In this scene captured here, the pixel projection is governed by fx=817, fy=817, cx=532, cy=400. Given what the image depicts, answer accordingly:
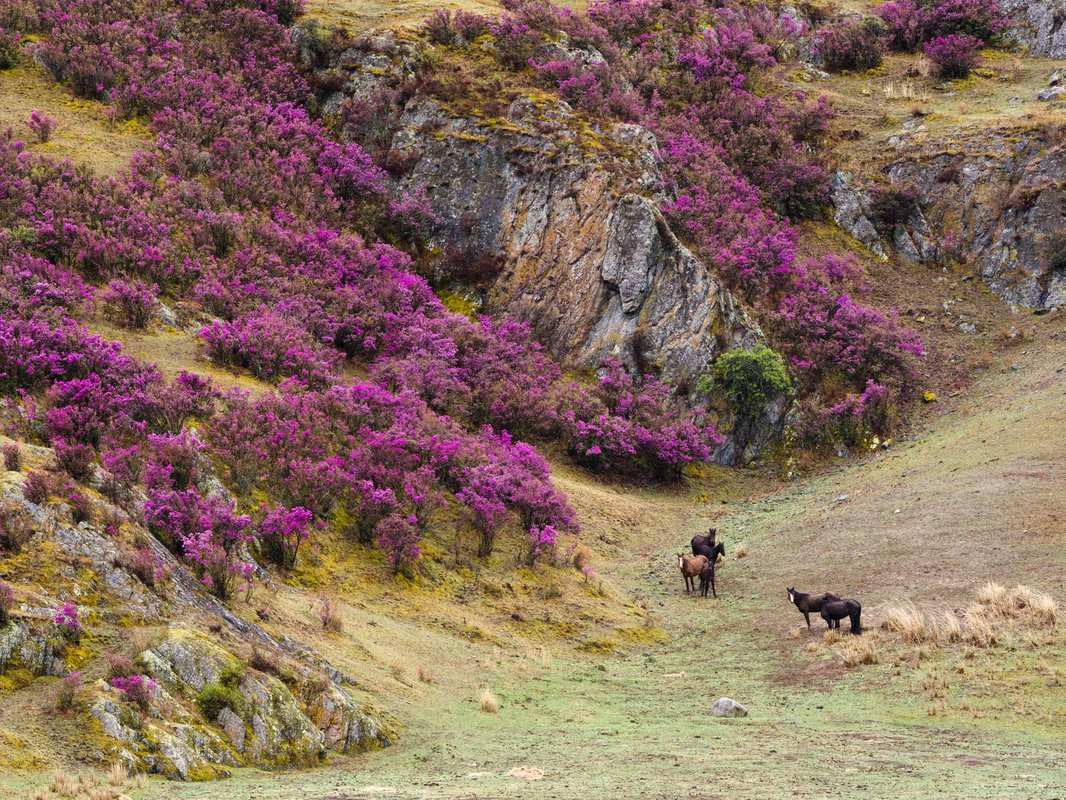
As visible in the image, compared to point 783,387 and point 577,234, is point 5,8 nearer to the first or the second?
point 577,234

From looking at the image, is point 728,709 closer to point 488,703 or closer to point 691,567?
point 488,703

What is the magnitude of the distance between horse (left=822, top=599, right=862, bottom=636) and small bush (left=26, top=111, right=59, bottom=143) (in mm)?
30693

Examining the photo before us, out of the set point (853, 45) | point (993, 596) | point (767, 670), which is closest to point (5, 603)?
point (767, 670)

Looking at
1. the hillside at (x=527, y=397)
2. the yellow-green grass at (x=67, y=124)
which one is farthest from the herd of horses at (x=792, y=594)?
the yellow-green grass at (x=67, y=124)

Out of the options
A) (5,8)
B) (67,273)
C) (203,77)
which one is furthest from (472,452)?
(5,8)

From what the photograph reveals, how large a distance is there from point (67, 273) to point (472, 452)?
12833 millimetres

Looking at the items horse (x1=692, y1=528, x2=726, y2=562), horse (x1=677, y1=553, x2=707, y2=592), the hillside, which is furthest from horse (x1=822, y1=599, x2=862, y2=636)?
horse (x1=692, y1=528, x2=726, y2=562)

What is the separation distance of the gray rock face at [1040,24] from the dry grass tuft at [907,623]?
48.7 m

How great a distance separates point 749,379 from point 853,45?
107ft

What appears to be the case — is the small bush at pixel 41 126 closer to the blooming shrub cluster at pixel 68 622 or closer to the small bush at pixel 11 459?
the small bush at pixel 11 459

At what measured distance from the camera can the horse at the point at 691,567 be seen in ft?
67.6

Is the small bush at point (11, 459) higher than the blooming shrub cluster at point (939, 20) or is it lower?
lower

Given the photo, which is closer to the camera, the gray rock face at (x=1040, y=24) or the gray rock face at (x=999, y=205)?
the gray rock face at (x=999, y=205)

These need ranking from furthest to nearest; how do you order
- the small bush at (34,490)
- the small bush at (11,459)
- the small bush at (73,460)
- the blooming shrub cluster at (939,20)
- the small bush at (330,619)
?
the blooming shrub cluster at (939,20) < the small bush at (330,619) < the small bush at (73,460) < the small bush at (11,459) < the small bush at (34,490)
